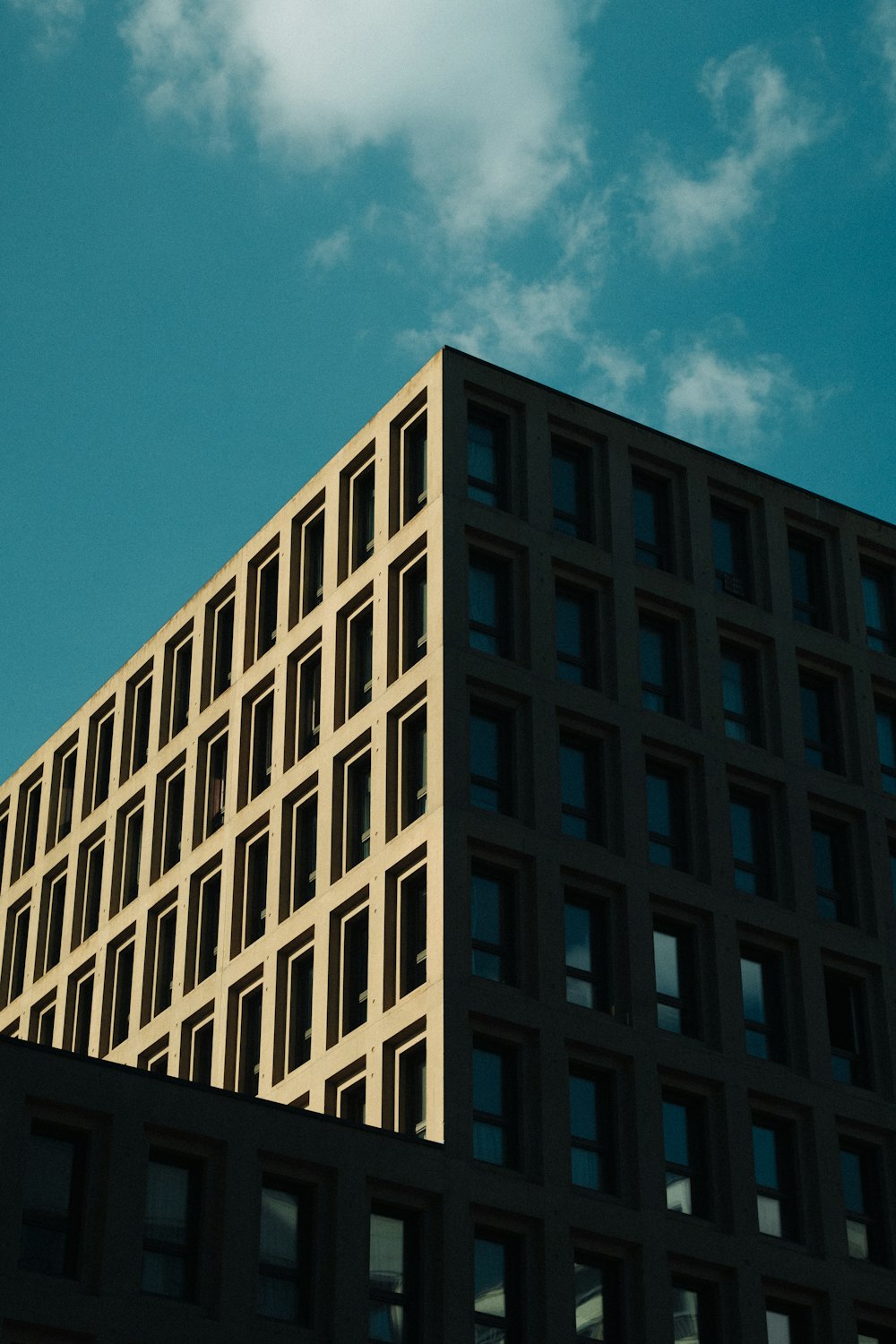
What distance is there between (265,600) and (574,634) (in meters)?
10.2

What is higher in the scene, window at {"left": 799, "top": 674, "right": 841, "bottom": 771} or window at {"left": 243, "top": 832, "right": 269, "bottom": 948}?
window at {"left": 799, "top": 674, "right": 841, "bottom": 771}

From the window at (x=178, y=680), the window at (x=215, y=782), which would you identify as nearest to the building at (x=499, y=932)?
the window at (x=215, y=782)

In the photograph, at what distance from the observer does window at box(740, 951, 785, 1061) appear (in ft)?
159

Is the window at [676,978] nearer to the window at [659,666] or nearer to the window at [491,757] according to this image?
the window at [491,757]

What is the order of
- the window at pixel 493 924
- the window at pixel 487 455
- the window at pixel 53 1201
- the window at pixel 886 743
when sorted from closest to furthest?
the window at pixel 53 1201, the window at pixel 493 924, the window at pixel 487 455, the window at pixel 886 743

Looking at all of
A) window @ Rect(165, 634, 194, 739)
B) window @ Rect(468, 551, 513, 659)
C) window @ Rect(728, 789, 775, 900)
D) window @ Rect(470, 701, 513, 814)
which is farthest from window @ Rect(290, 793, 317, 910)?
window @ Rect(728, 789, 775, 900)

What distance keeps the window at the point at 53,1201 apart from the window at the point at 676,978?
13.6 metres

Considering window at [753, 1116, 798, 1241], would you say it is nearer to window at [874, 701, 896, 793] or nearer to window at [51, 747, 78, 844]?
window at [874, 701, 896, 793]

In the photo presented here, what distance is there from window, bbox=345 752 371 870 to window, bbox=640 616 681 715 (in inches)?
253

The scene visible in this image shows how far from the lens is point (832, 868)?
52219mm

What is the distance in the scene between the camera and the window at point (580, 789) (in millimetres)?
48531

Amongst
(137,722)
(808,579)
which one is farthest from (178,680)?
(808,579)

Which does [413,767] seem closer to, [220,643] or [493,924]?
[493,924]

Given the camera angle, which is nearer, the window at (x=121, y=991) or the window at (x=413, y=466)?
the window at (x=413, y=466)
